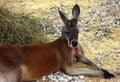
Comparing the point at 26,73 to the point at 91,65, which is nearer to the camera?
the point at 26,73

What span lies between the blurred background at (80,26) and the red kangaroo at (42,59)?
0.64 ft

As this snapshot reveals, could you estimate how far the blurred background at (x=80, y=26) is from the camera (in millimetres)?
7098

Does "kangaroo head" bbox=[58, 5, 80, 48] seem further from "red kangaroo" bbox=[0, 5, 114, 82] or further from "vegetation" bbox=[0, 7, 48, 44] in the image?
"vegetation" bbox=[0, 7, 48, 44]

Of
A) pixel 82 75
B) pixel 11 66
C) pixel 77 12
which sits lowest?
pixel 82 75

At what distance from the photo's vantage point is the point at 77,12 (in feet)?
21.6

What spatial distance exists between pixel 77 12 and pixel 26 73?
4.75ft

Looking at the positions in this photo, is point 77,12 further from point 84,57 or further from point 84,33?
point 84,33

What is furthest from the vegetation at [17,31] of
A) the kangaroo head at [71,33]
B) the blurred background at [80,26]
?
the kangaroo head at [71,33]

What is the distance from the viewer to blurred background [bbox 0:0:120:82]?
710 cm

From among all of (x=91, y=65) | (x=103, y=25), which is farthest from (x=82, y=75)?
(x=103, y=25)

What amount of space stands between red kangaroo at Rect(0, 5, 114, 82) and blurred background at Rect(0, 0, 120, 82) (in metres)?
0.20

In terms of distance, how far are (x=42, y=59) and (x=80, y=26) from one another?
2.89 metres

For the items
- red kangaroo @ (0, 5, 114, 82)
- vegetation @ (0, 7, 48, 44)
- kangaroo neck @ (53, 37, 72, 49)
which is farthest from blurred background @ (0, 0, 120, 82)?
kangaroo neck @ (53, 37, 72, 49)

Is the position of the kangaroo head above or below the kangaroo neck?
above
